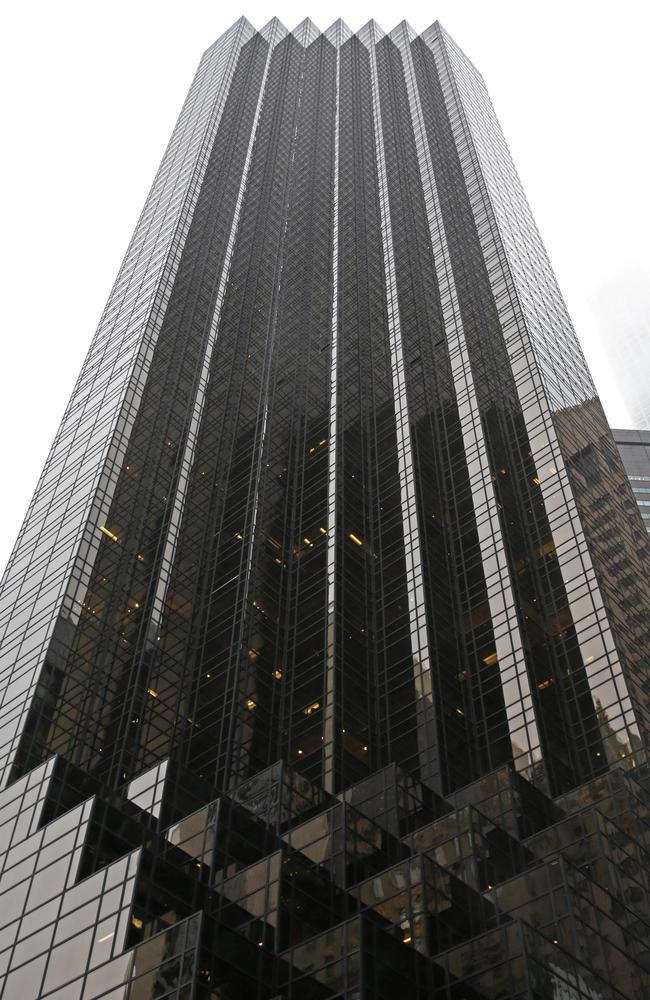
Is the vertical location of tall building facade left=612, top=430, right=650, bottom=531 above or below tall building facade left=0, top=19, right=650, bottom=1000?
above

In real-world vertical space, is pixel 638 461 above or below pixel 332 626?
above

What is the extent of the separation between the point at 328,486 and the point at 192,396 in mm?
16773

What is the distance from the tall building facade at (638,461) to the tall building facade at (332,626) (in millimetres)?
40496

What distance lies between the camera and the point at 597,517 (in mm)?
65750

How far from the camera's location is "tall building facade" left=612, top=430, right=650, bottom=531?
137 meters

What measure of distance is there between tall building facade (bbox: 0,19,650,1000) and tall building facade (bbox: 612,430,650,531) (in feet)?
133

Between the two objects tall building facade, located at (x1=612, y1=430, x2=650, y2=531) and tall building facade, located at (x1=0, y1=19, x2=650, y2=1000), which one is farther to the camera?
tall building facade, located at (x1=612, y1=430, x2=650, y2=531)

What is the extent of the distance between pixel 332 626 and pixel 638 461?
8666cm

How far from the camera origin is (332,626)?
65.8 meters

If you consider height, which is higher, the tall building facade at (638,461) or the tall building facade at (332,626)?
the tall building facade at (638,461)

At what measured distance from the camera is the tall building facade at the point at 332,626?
4072 centimetres

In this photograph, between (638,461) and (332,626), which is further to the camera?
(638,461)

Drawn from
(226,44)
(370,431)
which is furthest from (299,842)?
(226,44)

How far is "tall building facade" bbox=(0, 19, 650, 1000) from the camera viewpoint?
4072 cm
